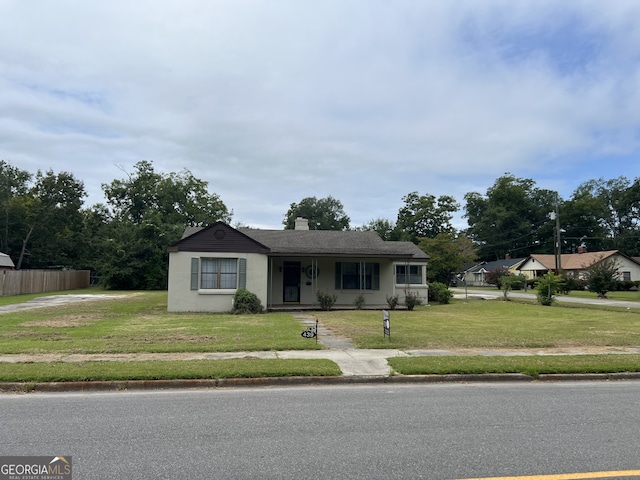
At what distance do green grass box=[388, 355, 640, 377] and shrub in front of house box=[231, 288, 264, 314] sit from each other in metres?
10.8

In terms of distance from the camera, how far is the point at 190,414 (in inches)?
228

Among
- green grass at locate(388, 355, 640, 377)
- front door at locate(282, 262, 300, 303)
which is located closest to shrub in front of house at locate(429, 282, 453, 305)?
front door at locate(282, 262, 300, 303)

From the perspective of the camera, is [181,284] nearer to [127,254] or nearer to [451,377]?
[451,377]

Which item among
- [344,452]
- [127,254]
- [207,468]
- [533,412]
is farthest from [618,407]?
[127,254]

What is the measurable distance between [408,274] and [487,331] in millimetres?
11047

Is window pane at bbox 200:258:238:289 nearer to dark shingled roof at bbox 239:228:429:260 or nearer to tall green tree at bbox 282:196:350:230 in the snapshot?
dark shingled roof at bbox 239:228:429:260

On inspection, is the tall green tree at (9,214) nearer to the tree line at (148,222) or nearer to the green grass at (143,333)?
the tree line at (148,222)

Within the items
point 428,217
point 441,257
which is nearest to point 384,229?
point 428,217

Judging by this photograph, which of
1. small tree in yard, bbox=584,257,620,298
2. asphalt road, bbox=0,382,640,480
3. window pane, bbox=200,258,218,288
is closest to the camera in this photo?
asphalt road, bbox=0,382,640,480

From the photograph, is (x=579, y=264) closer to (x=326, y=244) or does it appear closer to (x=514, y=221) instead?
(x=514, y=221)

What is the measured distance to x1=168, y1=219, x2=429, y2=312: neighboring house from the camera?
760 inches

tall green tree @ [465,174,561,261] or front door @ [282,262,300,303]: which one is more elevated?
tall green tree @ [465,174,561,261]

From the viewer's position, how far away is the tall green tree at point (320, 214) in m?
77.1

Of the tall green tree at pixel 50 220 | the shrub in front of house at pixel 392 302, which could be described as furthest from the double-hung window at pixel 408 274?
the tall green tree at pixel 50 220
